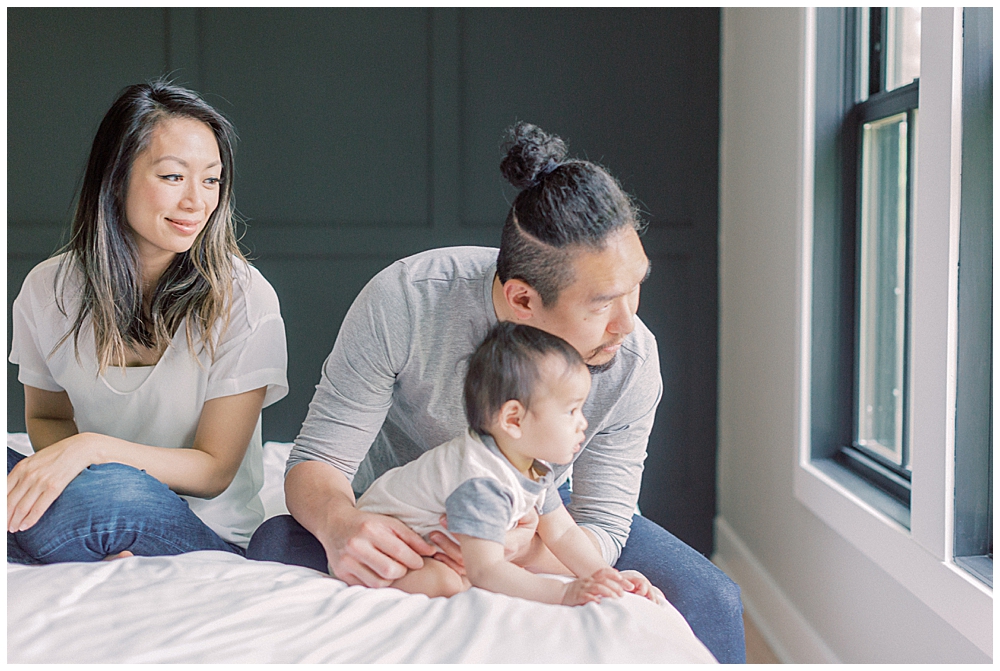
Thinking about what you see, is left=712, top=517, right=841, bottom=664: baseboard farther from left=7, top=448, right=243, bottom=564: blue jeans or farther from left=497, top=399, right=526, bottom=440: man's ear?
left=7, top=448, right=243, bottom=564: blue jeans

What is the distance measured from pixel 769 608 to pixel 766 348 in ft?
2.06

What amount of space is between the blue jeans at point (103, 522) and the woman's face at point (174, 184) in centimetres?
32

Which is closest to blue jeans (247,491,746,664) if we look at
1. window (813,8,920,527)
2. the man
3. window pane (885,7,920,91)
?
the man

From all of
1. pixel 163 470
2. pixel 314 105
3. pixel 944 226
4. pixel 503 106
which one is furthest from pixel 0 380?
pixel 944 226

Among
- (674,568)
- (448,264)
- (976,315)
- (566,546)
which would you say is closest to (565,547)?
(566,546)

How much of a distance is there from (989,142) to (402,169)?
0.97 m

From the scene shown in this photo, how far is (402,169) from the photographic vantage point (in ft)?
4.84

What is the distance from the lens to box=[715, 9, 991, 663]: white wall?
5.65 ft

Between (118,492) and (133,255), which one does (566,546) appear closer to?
→ (118,492)

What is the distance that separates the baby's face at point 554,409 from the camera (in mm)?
812

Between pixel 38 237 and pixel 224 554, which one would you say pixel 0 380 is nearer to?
pixel 224 554

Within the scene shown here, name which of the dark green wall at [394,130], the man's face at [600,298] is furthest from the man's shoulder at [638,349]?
the dark green wall at [394,130]

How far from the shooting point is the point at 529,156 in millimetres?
922

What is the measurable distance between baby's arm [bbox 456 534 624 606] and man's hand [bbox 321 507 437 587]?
72 millimetres
